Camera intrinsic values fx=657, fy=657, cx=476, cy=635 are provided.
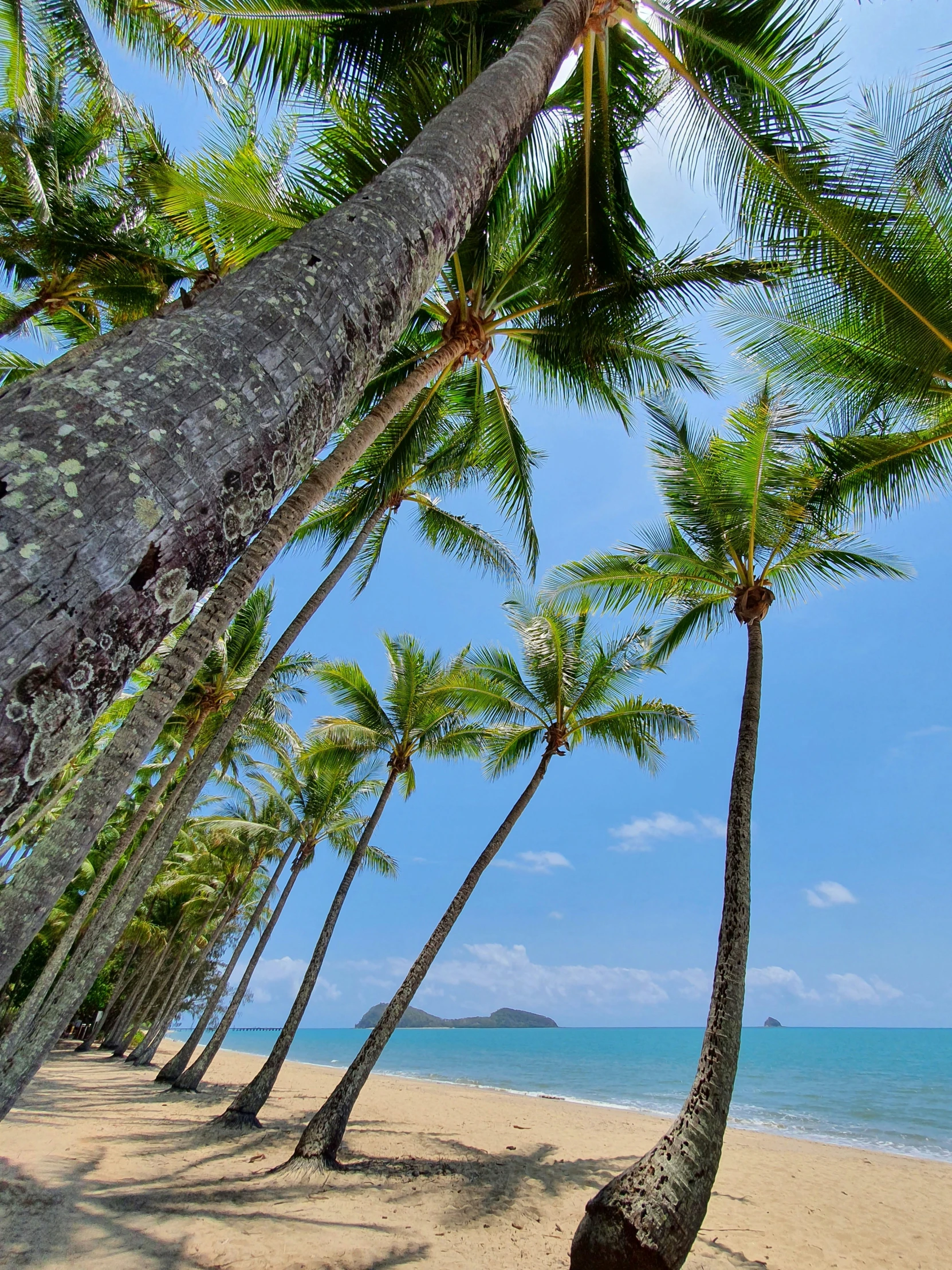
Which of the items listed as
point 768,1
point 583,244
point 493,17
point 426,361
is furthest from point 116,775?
point 768,1

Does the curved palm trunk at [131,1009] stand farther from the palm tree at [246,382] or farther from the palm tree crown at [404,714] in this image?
the palm tree at [246,382]

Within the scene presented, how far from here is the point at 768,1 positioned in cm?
500

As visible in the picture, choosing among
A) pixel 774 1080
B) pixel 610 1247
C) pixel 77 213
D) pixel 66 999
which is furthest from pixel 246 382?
pixel 774 1080

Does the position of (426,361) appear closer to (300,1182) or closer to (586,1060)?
(300,1182)

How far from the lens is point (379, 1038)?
912 centimetres

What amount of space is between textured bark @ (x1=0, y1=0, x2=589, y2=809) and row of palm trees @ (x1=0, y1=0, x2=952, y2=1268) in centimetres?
8

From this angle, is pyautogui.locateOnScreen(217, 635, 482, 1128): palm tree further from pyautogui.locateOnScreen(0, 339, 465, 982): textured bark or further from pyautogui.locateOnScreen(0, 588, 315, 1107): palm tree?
pyautogui.locateOnScreen(0, 339, 465, 982): textured bark

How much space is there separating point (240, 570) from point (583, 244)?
4.58 metres

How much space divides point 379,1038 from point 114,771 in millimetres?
7122

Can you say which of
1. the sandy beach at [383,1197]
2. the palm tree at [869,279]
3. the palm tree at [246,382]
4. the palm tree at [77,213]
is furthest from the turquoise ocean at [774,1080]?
the palm tree at [77,213]

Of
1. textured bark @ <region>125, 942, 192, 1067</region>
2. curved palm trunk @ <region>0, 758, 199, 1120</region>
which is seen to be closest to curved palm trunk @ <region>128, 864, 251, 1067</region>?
textured bark @ <region>125, 942, 192, 1067</region>

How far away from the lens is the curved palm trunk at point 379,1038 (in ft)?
27.8

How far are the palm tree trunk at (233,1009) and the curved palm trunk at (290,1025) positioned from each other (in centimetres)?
296

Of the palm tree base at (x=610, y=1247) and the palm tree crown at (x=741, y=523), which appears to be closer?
the palm tree base at (x=610, y=1247)
